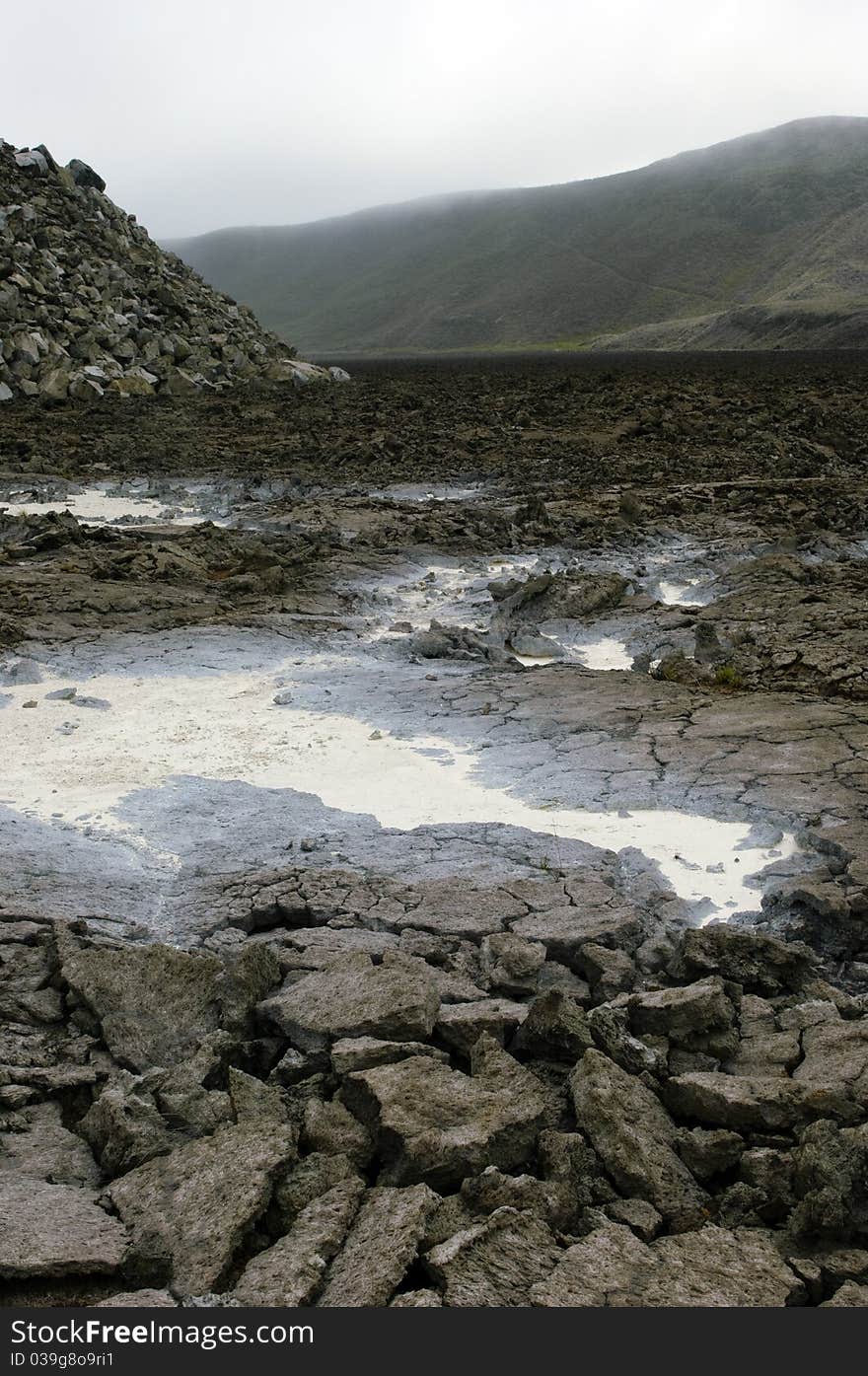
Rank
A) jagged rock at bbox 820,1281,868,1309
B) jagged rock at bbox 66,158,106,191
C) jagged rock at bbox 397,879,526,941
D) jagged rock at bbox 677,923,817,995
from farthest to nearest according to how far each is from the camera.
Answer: jagged rock at bbox 66,158,106,191
jagged rock at bbox 397,879,526,941
jagged rock at bbox 677,923,817,995
jagged rock at bbox 820,1281,868,1309

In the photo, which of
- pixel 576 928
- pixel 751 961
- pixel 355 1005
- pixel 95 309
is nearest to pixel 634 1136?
pixel 355 1005

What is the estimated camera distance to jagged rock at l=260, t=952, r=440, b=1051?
3.46 meters

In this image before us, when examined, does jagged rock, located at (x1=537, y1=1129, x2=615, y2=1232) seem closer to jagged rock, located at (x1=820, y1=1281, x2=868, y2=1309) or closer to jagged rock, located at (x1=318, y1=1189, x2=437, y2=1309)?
jagged rock, located at (x1=318, y1=1189, x2=437, y2=1309)

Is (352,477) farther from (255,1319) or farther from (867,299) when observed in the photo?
(867,299)

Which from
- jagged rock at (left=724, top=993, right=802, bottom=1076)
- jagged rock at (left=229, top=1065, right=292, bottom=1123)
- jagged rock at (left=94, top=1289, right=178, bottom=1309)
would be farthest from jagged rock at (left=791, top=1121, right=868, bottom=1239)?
jagged rock at (left=94, top=1289, right=178, bottom=1309)

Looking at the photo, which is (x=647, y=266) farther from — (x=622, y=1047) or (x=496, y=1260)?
(x=496, y=1260)

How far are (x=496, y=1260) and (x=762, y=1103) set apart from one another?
3.01 ft

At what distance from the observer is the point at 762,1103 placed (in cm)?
305

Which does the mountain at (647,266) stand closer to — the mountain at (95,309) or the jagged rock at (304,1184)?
the mountain at (95,309)

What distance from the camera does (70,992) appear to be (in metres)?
3.82

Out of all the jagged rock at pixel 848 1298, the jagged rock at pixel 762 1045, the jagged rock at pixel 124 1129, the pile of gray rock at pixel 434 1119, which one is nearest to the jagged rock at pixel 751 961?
the pile of gray rock at pixel 434 1119

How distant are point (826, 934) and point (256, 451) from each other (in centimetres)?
1628

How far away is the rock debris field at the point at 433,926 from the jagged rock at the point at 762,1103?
0.04 ft

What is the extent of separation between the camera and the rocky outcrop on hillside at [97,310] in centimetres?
2953
